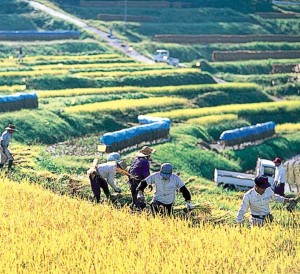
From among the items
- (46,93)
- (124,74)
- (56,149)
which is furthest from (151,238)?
(124,74)

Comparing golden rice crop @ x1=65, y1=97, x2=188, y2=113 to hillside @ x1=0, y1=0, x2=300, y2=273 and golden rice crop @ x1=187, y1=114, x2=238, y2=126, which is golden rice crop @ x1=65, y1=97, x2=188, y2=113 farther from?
golden rice crop @ x1=187, y1=114, x2=238, y2=126

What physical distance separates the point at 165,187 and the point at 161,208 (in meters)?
0.58

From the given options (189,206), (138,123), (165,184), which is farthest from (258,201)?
(138,123)

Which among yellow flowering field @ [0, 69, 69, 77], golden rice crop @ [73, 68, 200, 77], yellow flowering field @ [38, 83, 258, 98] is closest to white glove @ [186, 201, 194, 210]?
yellow flowering field @ [38, 83, 258, 98]

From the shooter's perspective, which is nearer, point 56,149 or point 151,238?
point 151,238

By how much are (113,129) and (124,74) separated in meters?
12.5

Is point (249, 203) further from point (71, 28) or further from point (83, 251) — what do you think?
point (71, 28)

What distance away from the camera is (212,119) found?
37.7m

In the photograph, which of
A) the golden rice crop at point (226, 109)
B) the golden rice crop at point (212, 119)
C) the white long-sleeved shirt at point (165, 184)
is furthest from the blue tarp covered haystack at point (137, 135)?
the white long-sleeved shirt at point (165, 184)

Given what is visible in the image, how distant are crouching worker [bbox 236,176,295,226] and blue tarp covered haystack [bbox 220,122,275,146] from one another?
2116 cm

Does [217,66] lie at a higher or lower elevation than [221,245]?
lower

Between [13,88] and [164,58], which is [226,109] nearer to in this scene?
[13,88]

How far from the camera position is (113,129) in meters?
35.0

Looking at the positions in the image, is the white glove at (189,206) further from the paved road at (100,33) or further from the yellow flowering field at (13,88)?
the paved road at (100,33)
